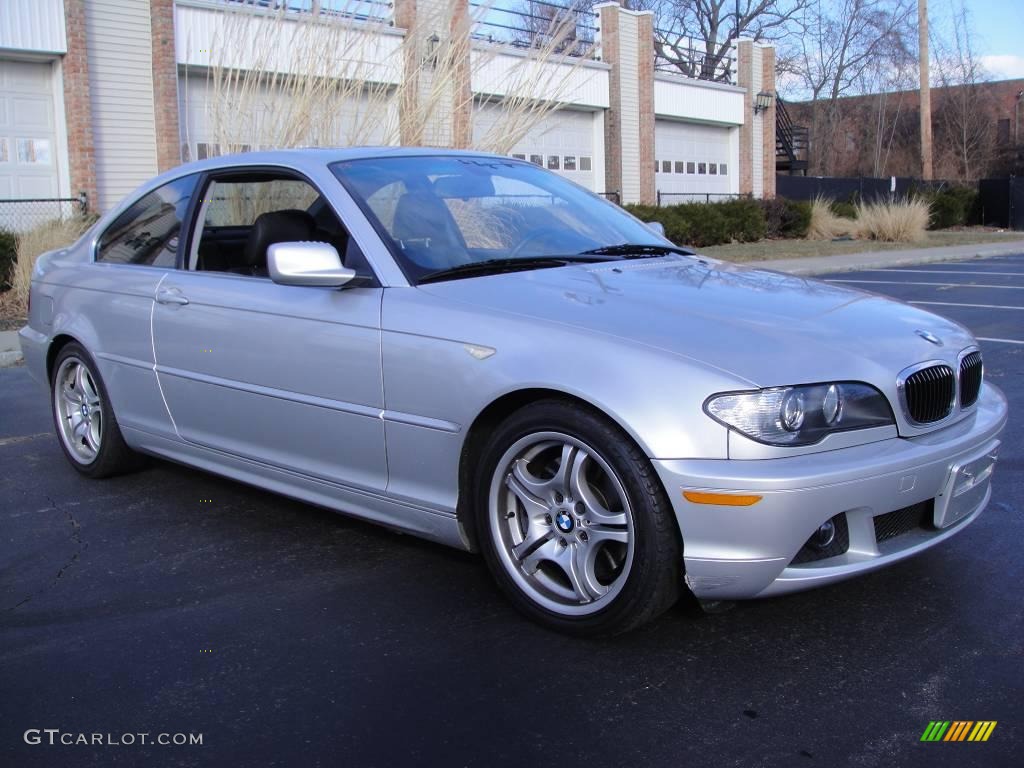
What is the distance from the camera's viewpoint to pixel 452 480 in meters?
3.66

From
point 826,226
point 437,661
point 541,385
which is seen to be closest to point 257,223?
point 541,385

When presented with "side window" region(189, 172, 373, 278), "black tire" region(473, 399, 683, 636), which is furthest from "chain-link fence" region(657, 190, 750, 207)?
"black tire" region(473, 399, 683, 636)

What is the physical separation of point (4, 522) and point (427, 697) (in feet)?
8.84

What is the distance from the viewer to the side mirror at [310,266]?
3852 millimetres

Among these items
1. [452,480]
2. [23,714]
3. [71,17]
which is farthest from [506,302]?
[71,17]

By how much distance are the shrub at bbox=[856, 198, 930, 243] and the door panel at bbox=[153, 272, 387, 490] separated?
2395cm

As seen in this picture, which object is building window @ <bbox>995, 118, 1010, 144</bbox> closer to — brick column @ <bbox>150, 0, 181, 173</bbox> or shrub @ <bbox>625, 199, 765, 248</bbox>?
shrub @ <bbox>625, 199, 765, 248</bbox>

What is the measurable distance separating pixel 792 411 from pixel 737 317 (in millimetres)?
468

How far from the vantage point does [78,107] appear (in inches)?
695

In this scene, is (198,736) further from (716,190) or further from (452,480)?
(716,190)

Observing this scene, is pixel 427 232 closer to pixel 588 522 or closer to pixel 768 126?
pixel 588 522

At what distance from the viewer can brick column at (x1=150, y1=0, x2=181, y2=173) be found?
725 inches

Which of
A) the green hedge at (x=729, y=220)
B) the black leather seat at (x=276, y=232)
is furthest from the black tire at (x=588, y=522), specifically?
the green hedge at (x=729, y=220)

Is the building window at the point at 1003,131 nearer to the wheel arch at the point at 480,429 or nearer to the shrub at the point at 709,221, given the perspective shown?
the shrub at the point at 709,221
